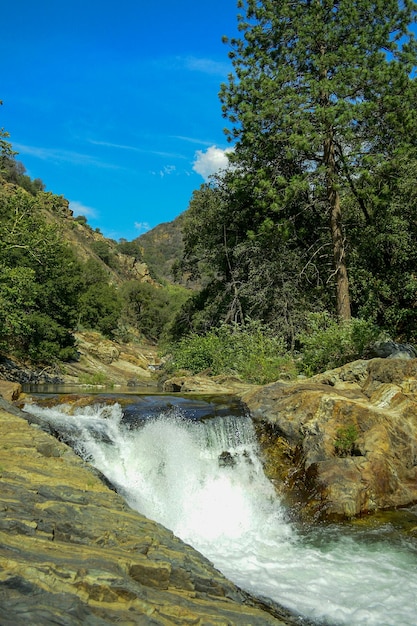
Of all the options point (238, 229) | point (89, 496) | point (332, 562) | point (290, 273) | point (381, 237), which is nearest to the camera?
point (89, 496)

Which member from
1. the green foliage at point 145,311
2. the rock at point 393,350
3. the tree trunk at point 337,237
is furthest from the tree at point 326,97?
the green foliage at point 145,311

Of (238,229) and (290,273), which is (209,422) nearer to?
(290,273)

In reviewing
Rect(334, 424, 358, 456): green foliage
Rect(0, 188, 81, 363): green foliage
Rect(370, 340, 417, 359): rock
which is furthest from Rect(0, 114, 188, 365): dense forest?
Rect(334, 424, 358, 456): green foliage

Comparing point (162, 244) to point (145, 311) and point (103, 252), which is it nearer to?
point (103, 252)

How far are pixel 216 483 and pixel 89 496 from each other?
15.1 ft

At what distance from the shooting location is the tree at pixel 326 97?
721 inches

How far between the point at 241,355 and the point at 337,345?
14.0 feet

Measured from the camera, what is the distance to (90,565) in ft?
10.7

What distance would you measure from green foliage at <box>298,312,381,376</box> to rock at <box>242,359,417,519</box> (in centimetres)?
366

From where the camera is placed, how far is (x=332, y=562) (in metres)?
6.38

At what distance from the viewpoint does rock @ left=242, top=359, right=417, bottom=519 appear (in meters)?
8.53

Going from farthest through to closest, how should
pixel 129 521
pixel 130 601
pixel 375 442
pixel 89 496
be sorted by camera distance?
pixel 375 442 < pixel 89 496 < pixel 129 521 < pixel 130 601

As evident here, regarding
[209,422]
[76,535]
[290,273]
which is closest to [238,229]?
[290,273]

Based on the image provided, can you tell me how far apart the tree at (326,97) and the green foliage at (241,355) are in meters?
3.10
